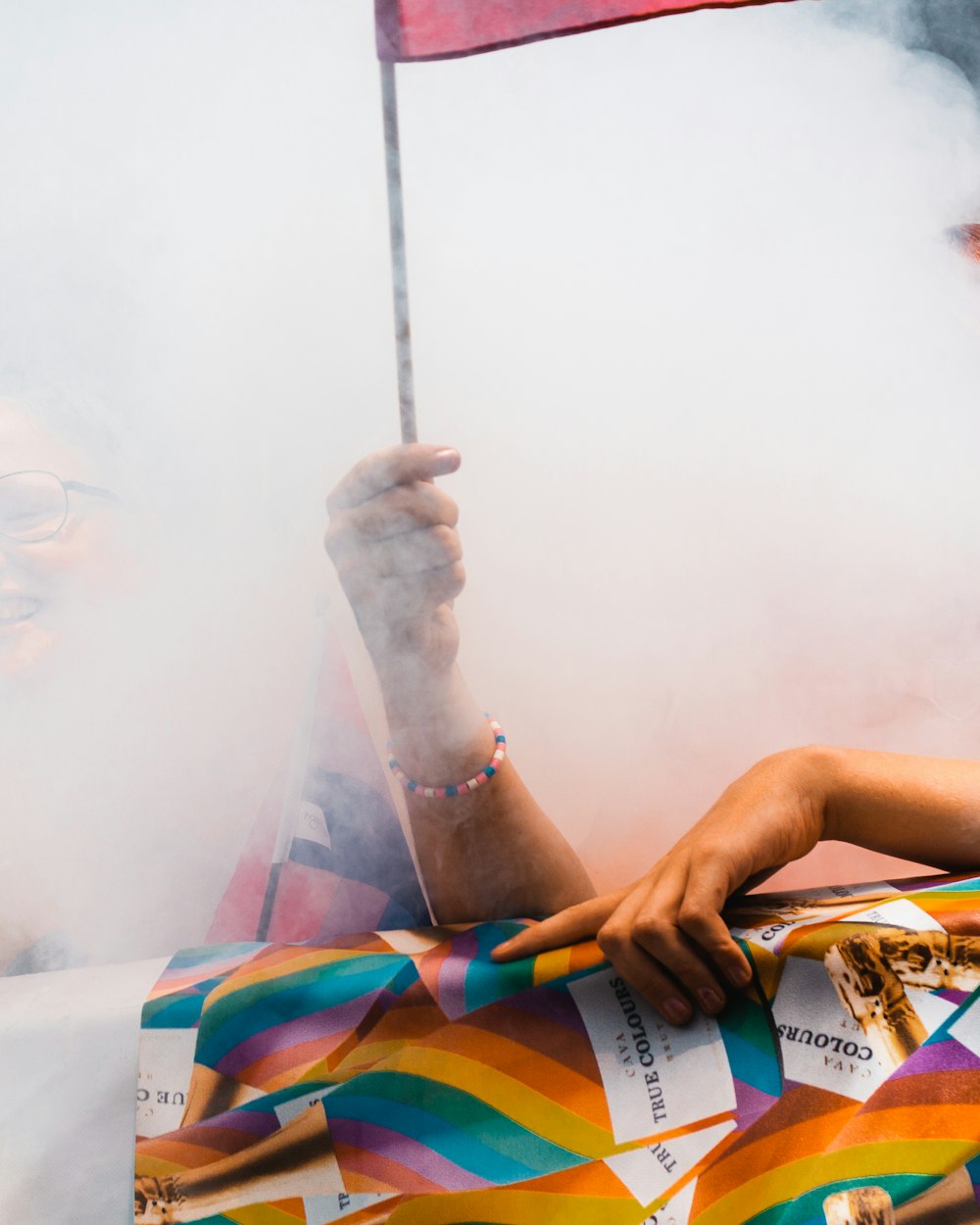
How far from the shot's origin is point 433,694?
88 centimetres

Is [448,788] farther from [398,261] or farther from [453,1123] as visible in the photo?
[398,261]

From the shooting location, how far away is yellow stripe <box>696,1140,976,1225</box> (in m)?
0.54

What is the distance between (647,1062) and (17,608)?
722 mm

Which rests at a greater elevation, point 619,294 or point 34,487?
point 619,294

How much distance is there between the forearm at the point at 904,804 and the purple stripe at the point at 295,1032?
40cm

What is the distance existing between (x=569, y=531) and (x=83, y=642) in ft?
1.73

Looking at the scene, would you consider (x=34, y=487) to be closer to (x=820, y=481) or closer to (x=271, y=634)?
(x=271, y=634)

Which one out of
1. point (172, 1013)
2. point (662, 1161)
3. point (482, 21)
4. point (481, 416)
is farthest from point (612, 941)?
point (482, 21)

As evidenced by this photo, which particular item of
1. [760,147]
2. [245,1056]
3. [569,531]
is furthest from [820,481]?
[245,1056]

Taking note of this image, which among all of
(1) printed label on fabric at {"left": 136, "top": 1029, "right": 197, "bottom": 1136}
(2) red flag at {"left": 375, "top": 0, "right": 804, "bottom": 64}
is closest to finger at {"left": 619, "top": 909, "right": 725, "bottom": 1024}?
(1) printed label on fabric at {"left": 136, "top": 1029, "right": 197, "bottom": 1136}

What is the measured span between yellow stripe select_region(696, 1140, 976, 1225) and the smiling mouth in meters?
0.79

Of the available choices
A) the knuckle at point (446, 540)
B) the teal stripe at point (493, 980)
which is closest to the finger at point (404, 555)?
the knuckle at point (446, 540)

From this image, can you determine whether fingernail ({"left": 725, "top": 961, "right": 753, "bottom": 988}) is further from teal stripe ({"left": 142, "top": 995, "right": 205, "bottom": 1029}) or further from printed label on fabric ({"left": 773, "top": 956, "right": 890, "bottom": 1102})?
teal stripe ({"left": 142, "top": 995, "right": 205, "bottom": 1029})

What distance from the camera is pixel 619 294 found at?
3.41 feet
